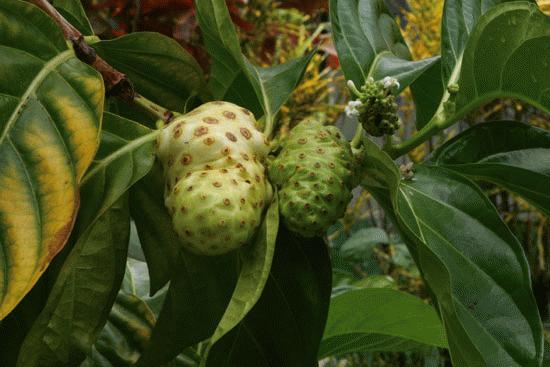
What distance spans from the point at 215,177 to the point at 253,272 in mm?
46

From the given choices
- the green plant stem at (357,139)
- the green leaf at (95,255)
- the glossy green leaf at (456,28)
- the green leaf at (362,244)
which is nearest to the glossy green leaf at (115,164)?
the green leaf at (95,255)

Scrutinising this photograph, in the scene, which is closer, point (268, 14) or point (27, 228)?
point (27, 228)

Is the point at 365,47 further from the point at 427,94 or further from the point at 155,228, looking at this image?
the point at 155,228

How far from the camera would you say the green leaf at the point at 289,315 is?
→ 1.38 ft

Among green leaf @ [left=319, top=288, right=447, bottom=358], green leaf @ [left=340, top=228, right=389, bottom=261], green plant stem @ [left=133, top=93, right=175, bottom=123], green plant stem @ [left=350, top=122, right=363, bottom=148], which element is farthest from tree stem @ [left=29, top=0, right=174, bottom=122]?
green leaf @ [left=340, top=228, right=389, bottom=261]

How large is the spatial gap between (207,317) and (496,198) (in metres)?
1.71

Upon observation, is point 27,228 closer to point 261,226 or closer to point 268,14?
point 261,226

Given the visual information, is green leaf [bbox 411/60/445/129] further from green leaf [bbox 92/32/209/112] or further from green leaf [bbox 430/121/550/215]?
green leaf [bbox 92/32/209/112]

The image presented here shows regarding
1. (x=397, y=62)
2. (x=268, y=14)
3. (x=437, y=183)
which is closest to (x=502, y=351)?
(x=437, y=183)

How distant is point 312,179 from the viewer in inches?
14.4

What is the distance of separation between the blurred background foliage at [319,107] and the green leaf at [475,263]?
206 millimetres

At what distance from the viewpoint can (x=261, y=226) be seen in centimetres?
36

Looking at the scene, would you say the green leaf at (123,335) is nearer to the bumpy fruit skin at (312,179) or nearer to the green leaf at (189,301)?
the green leaf at (189,301)

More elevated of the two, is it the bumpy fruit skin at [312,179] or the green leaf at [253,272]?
the bumpy fruit skin at [312,179]
